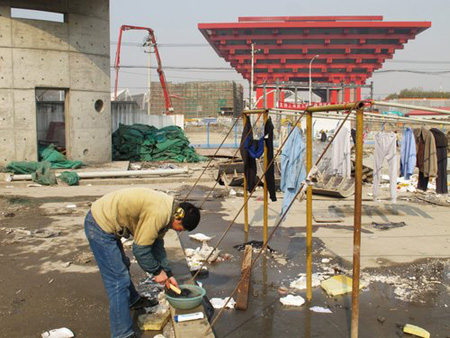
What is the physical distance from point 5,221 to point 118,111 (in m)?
13.5

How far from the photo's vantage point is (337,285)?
5.34 metres

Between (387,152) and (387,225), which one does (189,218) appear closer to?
(387,152)

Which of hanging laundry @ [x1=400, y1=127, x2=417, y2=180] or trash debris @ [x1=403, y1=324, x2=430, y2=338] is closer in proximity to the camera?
trash debris @ [x1=403, y1=324, x2=430, y2=338]

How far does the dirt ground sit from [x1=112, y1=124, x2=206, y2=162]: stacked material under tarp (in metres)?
9.02

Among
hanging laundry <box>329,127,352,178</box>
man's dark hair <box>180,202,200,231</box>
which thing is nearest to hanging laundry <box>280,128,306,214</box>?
hanging laundry <box>329,127,352,178</box>

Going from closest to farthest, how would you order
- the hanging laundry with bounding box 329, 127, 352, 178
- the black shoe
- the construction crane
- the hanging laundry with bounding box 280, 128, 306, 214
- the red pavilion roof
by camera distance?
the black shoe < the hanging laundry with bounding box 280, 128, 306, 214 < the hanging laundry with bounding box 329, 127, 352, 178 < the construction crane < the red pavilion roof

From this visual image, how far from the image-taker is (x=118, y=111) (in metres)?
21.5

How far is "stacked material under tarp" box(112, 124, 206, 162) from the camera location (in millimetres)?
18719

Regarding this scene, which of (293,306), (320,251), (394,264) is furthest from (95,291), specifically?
(394,264)

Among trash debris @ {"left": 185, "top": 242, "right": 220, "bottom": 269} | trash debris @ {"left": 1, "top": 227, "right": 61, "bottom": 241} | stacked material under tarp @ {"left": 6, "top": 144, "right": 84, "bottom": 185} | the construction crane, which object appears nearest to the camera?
trash debris @ {"left": 185, "top": 242, "right": 220, "bottom": 269}

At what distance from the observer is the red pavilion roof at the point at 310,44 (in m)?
49.3

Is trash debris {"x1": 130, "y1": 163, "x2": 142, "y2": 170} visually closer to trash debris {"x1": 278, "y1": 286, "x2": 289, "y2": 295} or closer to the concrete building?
the concrete building

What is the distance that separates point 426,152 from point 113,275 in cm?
629

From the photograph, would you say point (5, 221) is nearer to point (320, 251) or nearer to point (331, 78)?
point (320, 251)
